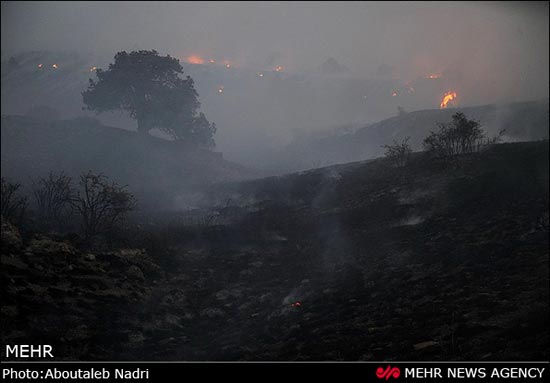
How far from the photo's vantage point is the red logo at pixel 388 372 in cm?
649

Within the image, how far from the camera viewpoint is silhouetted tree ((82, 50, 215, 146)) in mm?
58156

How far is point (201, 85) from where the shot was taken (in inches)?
5325

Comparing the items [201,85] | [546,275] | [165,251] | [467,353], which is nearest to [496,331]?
[467,353]

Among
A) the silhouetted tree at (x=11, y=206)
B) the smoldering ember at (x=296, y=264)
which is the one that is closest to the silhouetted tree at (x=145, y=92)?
the smoldering ember at (x=296, y=264)

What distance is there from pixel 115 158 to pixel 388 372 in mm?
52273

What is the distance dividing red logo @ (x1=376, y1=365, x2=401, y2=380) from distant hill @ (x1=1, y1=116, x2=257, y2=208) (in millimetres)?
32015

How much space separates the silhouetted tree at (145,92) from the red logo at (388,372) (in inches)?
2291

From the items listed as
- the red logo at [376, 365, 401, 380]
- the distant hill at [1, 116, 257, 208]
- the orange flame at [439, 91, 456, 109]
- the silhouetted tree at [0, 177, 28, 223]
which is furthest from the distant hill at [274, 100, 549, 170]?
the red logo at [376, 365, 401, 380]

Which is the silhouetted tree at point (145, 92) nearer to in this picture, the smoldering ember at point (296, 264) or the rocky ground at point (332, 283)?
the smoldering ember at point (296, 264)

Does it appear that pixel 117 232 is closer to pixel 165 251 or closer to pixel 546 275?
pixel 165 251

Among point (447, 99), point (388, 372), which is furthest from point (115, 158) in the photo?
point (447, 99)

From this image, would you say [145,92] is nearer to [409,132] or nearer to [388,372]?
[409,132]

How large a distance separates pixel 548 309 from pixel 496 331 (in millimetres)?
1587

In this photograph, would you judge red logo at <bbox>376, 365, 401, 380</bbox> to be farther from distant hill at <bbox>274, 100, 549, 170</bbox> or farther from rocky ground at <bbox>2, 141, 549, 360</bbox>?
distant hill at <bbox>274, 100, 549, 170</bbox>
